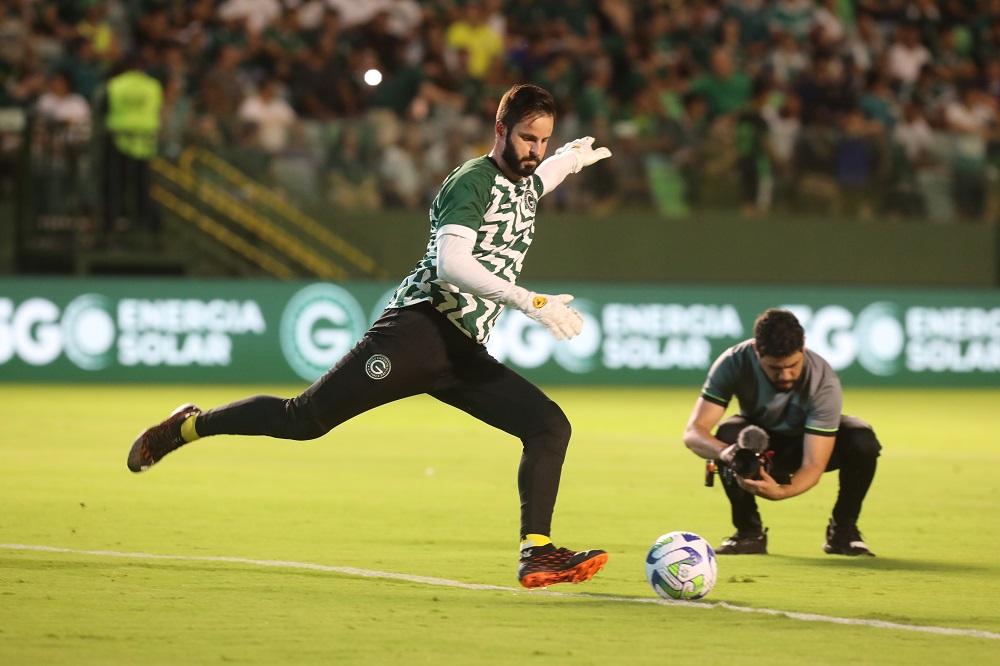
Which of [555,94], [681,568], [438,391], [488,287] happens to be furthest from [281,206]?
[681,568]

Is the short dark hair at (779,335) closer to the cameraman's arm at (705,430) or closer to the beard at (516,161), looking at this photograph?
the cameraman's arm at (705,430)

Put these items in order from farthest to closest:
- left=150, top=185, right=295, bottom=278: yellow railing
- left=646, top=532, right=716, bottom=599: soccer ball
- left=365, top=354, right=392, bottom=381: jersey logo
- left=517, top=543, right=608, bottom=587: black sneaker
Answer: left=150, top=185, right=295, bottom=278: yellow railing, left=365, top=354, right=392, bottom=381: jersey logo, left=517, top=543, right=608, bottom=587: black sneaker, left=646, top=532, right=716, bottom=599: soccer ball

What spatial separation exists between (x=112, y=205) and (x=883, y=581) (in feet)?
51.1

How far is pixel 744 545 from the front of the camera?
9297 millimetres

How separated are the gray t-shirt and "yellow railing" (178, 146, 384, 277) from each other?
13588 mm

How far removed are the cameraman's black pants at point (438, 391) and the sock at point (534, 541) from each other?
2 centimetres

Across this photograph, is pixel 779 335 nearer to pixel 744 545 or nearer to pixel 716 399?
pixel 716 399

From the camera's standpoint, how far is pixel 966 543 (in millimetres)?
9867

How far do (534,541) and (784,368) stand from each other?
166 cm

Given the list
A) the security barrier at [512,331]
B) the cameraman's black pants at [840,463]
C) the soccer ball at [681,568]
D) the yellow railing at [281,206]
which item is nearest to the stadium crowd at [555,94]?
the yellow railing at [281,206]

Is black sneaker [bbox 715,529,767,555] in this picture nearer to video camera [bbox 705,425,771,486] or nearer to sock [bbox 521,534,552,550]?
video camera [bbox 705,425,771,486]

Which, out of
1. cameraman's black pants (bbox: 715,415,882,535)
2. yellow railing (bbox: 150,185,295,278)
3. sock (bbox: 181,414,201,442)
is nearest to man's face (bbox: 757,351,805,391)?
cameraman's black pants (bbox: 715,415,882,535)

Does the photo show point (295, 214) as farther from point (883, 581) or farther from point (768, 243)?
point (883, 581)

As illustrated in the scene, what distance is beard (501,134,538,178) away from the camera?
7.91 m
